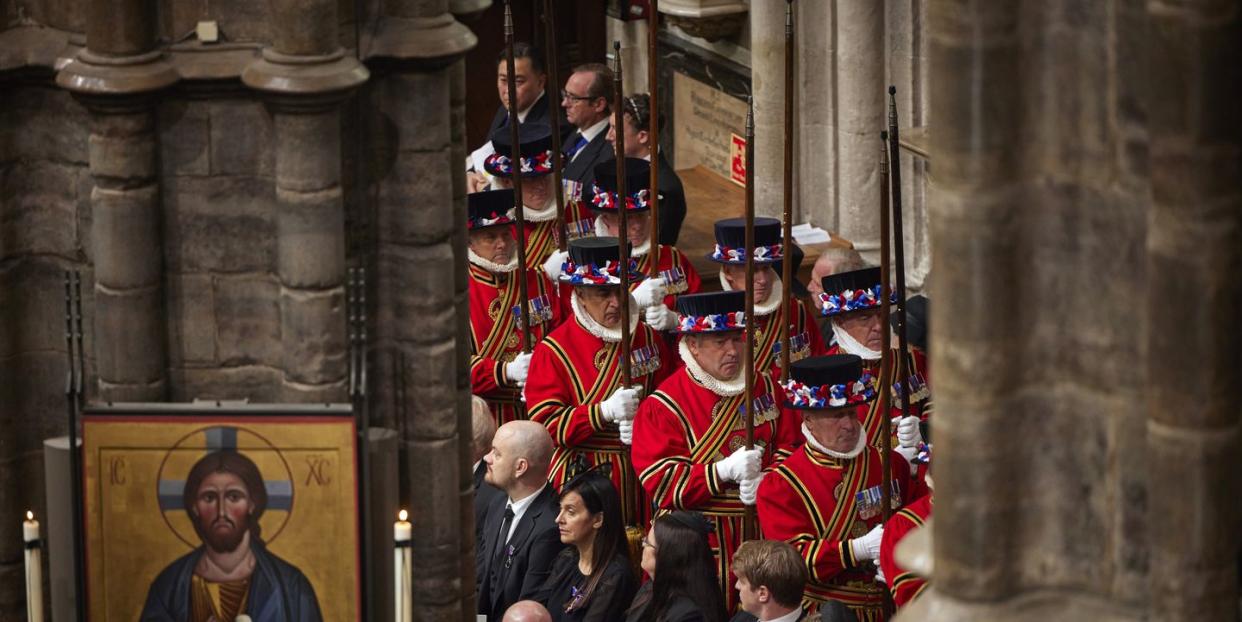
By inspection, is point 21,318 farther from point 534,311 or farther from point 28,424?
point 534,311

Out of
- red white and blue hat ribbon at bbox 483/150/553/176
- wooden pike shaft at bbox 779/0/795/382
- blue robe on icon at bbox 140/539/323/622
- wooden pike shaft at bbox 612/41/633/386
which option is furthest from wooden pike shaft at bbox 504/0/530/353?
blue robe on icon at bbox 140/539/323/622

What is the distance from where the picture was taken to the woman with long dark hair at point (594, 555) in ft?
28.8

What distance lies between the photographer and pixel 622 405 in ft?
32.6

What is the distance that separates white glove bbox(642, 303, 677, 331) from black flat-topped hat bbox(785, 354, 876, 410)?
1.40 meters

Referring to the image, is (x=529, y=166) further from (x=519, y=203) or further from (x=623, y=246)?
(x=623, y=246)

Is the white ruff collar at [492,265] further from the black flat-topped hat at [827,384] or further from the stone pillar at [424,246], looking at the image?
the stone pillar at [424,246]

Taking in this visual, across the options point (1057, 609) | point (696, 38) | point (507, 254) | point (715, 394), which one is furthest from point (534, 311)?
point (1057, 609)

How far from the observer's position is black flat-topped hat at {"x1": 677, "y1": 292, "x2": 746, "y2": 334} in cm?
957

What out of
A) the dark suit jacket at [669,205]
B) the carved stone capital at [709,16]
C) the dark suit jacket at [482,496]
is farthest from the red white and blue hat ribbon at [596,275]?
the carved stone capital at [709,16]

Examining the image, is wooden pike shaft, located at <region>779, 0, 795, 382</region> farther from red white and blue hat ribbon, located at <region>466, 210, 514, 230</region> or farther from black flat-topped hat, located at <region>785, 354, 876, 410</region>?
red white and blue hat ribbon, located at <region>466, 210, 514, 230</region>

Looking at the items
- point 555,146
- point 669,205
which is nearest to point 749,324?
point 555,146

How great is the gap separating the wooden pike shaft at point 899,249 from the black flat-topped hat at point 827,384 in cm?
39

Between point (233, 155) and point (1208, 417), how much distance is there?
10.2 ft

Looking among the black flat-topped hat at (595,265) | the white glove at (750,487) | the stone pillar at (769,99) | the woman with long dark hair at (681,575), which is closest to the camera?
the woman with long dark hair at (681,575)
